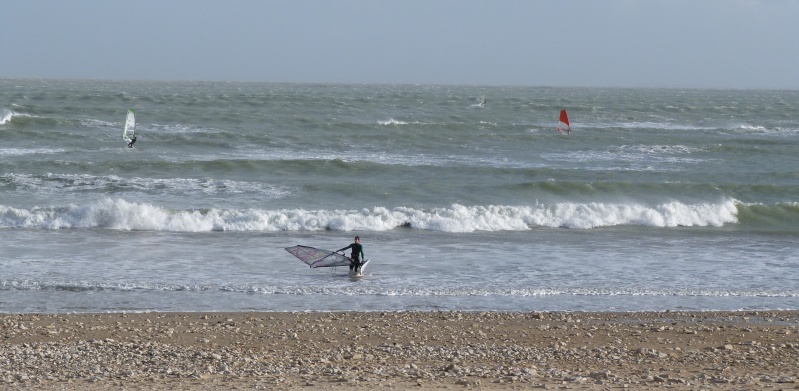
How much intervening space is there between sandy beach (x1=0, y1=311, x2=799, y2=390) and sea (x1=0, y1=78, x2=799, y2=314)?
1.14 m

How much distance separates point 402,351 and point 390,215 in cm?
1158

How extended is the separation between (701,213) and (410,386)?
650 inches

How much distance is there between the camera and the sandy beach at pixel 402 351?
877 cm

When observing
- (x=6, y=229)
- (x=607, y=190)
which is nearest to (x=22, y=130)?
(x=6, y=229)

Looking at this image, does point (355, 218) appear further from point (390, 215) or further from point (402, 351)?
point (402, 351)

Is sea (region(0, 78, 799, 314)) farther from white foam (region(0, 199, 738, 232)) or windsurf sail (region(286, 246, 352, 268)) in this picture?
windsurf sail (region(286, 246, 352, 268))

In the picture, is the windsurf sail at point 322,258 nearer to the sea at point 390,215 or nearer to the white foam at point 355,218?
the sea at point 390,215

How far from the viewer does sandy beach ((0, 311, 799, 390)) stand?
28.8 ft

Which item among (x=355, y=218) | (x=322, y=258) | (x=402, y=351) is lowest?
(x=355, y=218)

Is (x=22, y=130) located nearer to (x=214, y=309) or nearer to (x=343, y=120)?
(x=343, y=120)

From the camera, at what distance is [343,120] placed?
4434cm

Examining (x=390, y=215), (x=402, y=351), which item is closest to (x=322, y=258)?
(x=402, y=351)

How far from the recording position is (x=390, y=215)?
21672mm

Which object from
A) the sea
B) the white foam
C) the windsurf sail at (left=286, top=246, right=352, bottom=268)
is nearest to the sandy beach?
the sea
